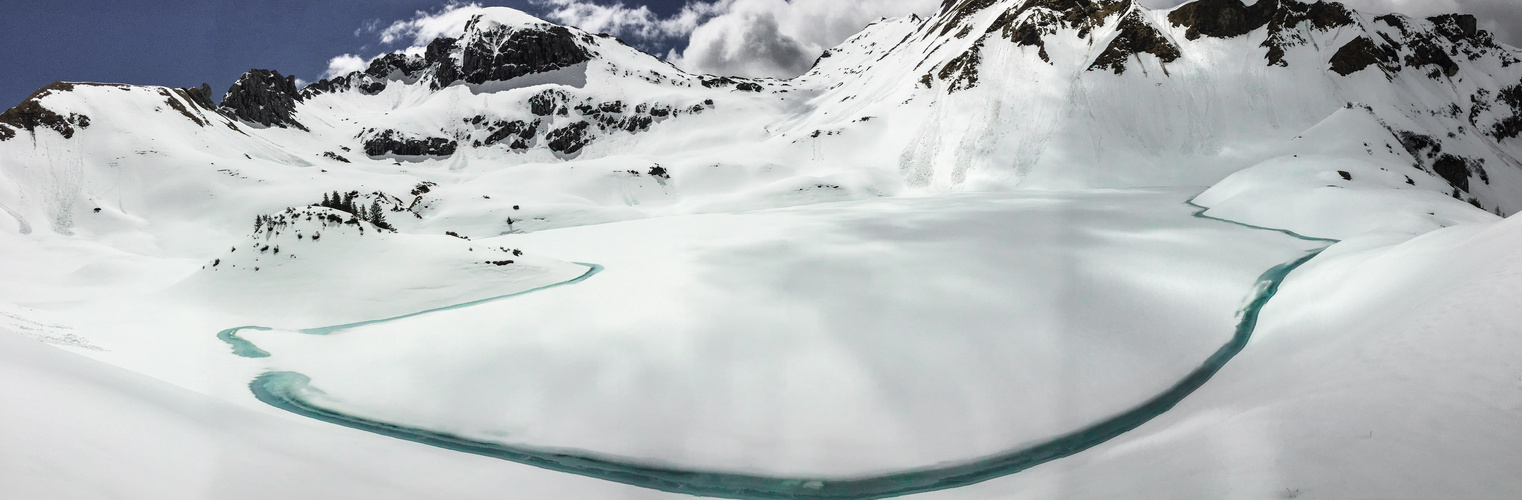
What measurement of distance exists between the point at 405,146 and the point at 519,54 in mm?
38023

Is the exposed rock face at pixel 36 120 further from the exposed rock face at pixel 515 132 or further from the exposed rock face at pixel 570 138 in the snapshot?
the exposed rock face at pixel 570 138

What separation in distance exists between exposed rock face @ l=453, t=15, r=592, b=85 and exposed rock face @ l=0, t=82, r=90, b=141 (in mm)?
80272

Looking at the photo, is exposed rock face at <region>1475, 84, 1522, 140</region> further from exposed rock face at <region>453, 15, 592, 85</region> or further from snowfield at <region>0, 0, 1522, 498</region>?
exposed rock face at <region>453, 15, 592, 85</region>

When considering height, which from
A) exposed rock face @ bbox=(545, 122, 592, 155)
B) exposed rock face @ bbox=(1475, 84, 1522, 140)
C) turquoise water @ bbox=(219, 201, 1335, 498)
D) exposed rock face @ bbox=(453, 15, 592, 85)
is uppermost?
exposed rock face @ bbox=(453, 15, 592, 85)

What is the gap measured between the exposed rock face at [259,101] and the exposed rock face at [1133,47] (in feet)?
382

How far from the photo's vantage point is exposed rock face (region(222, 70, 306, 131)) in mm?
93688

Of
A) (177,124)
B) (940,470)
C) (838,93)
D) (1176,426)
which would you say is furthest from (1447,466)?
(838,93)

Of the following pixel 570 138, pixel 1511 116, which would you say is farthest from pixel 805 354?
pixel 1511 116

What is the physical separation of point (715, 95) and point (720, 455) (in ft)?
383

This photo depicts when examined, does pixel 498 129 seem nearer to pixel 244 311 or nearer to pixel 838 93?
pixel 838 93

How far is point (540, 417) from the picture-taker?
7.77 m

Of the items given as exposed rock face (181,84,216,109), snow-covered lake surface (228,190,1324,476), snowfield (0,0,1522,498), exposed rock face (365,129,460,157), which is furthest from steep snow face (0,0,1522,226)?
snow-covered lake surface (228,190,1324,476)

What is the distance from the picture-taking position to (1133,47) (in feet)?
205

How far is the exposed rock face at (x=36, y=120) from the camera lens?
47781 millimetres
